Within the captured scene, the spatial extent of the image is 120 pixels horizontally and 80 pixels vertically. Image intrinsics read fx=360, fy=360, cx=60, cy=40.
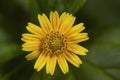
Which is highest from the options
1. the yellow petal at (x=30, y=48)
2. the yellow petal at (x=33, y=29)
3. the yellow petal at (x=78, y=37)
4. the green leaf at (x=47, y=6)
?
the green leaf at (x=47, y=6)

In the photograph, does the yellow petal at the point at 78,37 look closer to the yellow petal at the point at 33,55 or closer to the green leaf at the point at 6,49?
the yellow petal at the point at 33,55

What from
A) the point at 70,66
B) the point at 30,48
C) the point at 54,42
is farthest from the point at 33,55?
the point at 70,66

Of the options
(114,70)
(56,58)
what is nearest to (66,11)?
(56,58)

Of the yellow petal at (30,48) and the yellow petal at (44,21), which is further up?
the yellow petal at (44,21)

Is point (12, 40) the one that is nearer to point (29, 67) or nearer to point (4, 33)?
point (4, 33)

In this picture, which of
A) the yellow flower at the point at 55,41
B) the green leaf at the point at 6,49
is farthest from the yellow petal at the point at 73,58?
the green leaf at the point at 6,49

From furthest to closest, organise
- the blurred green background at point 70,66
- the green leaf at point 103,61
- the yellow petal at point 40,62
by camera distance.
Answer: the green leaf at point 103,61 → the blurred green background at point 70,66 → the yellow petal at point 40,62

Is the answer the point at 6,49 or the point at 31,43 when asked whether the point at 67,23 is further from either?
the point at 6,49
